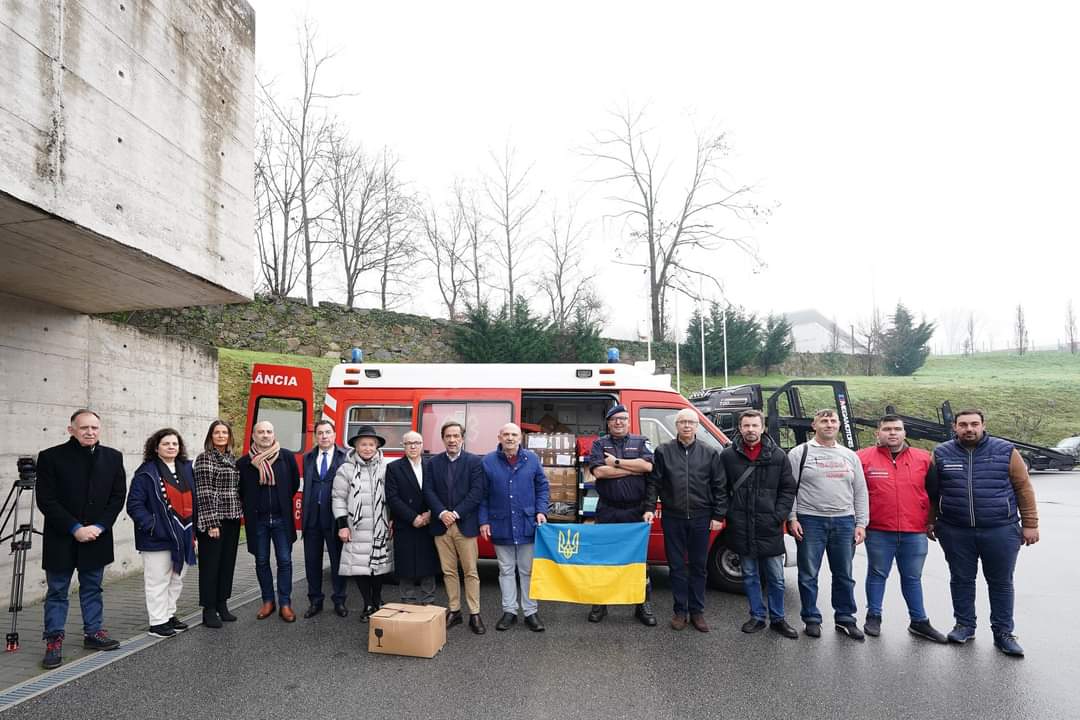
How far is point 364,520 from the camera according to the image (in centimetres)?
599

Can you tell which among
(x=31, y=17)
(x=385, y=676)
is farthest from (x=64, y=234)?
(x=385, y=676)

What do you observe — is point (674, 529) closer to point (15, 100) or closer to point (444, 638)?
point (444, 638)

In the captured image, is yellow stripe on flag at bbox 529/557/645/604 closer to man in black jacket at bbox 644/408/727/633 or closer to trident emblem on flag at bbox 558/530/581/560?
trident emblem on flag at bbox 558/530/581/560

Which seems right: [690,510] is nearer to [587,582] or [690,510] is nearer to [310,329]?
[587,582]

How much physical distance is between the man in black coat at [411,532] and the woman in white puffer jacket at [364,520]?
11 centimetres

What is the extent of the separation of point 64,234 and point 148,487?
2.03m

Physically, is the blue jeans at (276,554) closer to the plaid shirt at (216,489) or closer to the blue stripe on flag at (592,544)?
the plaid shirt at (216,489)

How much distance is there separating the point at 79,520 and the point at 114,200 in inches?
94.5

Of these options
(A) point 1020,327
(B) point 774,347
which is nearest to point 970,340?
(A) point 1020,327

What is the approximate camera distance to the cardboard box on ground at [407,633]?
499cm

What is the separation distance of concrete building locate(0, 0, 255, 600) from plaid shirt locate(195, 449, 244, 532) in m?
1.67

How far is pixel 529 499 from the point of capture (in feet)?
19.4

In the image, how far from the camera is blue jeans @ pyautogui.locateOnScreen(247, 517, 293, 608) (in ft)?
19.6

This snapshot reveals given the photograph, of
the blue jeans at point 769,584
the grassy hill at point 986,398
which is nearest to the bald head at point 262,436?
the blue jeans at point 769,584
